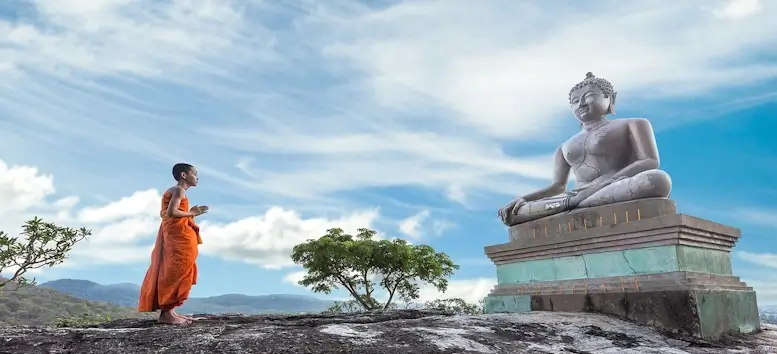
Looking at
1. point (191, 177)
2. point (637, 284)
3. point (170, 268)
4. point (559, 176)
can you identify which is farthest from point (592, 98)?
point (170, 268)

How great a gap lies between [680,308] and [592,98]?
3.33m

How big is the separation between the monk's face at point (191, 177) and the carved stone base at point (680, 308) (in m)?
4.29

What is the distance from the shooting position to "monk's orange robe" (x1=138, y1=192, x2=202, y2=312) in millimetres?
5562

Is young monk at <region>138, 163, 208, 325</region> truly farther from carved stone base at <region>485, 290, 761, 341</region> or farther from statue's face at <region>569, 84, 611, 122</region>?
statue's face at <region>569, 84, 611, 122</region>

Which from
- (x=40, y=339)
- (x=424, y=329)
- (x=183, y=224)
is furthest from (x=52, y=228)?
(x=424, y=329)

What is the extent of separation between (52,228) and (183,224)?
9.10m

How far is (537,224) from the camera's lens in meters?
7.61

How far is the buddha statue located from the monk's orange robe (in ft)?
14.0

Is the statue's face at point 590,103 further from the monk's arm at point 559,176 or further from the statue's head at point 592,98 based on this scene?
the monk's arm at point 559,176

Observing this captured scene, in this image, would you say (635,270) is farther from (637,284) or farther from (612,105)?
(612,105)

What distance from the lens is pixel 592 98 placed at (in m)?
8.16

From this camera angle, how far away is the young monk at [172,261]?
18.2ft

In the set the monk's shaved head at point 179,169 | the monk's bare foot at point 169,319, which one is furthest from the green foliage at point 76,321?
the monk's shaved head at point 179,169

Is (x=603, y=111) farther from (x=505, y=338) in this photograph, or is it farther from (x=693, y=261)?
(x=505, y=338)
